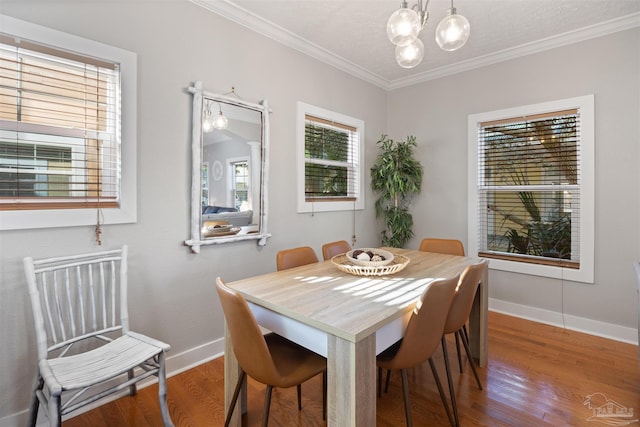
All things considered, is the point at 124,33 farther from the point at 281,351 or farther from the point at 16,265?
the point at 281,351

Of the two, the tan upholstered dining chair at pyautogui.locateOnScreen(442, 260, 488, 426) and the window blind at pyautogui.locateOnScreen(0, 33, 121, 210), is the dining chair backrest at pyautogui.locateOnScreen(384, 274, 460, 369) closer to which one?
the tan upholstered dining chair at pyautogui.locateOnScreen(442, 260, 488, 426)

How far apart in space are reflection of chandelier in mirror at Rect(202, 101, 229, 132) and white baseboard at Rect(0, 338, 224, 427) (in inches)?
66.5

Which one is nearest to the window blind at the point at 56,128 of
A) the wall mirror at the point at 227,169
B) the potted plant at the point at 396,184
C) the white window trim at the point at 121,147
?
the white window trim at the point at 121,147

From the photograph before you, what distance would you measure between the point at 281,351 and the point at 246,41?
2446 mm

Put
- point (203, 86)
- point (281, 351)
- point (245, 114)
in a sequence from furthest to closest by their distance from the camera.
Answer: point (245, 114) → point (203, 86) → point (281, 351)

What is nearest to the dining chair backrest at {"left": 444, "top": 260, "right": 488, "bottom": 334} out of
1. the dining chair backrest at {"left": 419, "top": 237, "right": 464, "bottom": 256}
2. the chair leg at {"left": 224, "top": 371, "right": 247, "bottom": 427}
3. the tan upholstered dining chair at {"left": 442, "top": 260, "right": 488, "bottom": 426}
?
the tan upholstered dining chair at {"left": 442, "top": 260, "right": 488, "bottom": 426}

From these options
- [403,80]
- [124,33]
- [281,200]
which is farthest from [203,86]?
[403,80]

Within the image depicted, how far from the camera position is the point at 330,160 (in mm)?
3578

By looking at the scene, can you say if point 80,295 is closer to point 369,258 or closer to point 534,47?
point 369,258

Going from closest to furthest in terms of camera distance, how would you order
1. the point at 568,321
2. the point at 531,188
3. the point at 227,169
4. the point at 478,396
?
the point at 478,396, the point at 227,169, the point at 568,321, the point at 531,188

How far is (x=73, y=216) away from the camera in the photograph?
183 cm

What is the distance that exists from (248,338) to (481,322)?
1834 mm

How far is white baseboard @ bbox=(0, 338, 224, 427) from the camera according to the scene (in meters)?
1.70

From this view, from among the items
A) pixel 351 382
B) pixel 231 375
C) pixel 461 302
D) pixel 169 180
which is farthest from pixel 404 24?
pixel 231 375
